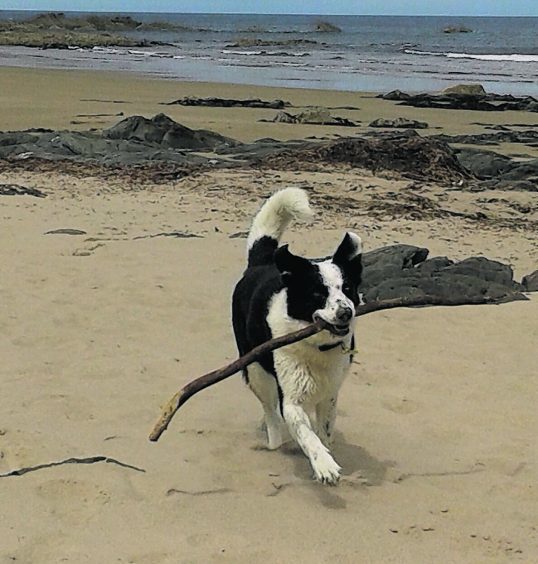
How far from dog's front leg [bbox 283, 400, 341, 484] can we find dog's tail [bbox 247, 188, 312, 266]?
99cm

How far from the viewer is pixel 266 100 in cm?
2567

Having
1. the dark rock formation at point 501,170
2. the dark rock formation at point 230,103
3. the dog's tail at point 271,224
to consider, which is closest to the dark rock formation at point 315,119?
the dark rock formation at point 230,103

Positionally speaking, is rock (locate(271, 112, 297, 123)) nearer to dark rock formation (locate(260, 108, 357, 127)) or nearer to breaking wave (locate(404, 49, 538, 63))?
dark rock formation (locate(260, 108, 357, 127))

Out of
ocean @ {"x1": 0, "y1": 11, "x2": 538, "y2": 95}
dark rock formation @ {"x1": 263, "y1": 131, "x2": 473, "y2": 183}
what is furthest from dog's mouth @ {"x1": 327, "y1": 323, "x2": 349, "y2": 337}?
ocean @ {"x1": 0, "y1": 11, "x2": 538, "y2": 95}

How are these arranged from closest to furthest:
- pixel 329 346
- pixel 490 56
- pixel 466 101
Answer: pixel 329 346 → pixel 466 101 → pixel 490 56

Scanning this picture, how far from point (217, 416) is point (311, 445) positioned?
116cm

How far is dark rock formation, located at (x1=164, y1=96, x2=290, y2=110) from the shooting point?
944 inches

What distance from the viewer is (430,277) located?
7.64 meters

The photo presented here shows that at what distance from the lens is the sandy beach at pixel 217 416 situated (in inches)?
147

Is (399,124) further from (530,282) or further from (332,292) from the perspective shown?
(332,292)

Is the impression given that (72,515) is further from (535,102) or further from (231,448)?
(535,102)

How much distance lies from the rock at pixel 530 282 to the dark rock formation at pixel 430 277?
0.07 m

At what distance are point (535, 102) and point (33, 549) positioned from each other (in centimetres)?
2440

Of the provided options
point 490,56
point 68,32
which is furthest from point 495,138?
point 68,32
